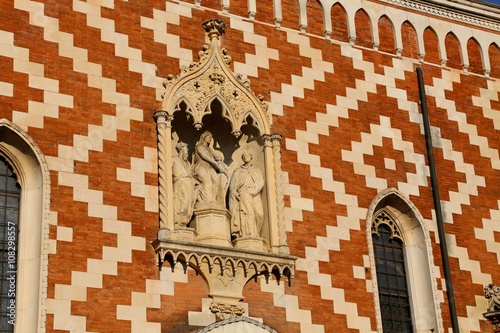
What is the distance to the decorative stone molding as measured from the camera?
20.1 metres

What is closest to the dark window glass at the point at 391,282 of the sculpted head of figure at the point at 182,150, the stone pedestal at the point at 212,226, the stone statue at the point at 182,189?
the stone pedestal at the point at 212,226

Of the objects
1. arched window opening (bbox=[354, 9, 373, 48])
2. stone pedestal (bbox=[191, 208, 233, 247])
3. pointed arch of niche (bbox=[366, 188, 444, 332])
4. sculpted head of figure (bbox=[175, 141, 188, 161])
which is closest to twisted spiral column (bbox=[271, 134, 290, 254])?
stone pedestal (bbox=[191, 208, 233, 247])

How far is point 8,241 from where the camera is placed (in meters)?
16.6

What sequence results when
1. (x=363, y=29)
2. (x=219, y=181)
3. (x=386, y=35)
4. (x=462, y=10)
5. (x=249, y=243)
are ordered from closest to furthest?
(x=249, y=243)
(x=219, y=181)
(x=363, y=29)
(x=386, y=35)
(x=462, y=10)

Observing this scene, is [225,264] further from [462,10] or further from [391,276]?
[462,10]

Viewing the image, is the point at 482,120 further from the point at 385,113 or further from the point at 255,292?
the point at 255,292

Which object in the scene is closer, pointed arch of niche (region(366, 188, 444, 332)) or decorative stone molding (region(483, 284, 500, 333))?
pointed arch of niche (region(366, 188, 444, 332))

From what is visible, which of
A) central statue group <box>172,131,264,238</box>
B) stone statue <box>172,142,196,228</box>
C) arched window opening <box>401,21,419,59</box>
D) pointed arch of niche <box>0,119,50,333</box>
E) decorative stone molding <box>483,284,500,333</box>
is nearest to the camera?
pointed arch of niche <box>0,119,50,333</box>

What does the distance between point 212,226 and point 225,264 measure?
660mm

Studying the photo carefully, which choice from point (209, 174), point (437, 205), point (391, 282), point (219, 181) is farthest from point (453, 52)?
point (209, 174)

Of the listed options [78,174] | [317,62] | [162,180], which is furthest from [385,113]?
[78,174]

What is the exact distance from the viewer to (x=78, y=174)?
1714 cm

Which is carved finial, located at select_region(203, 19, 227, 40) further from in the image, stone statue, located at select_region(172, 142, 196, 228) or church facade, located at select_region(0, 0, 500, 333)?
stone statue, located at select_region(172, 142, 196, 228)

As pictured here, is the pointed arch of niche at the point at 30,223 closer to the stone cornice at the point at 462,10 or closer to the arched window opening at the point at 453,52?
the stone cornice at the point at 462,10
